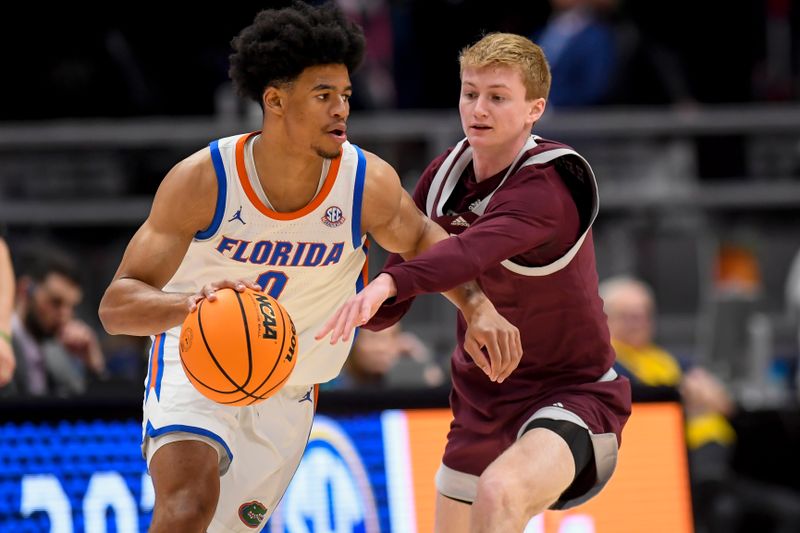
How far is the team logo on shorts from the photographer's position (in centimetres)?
484

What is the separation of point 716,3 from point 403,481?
21.4 feet

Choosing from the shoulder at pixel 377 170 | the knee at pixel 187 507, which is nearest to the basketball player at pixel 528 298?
the shoulder at pixel 377 170

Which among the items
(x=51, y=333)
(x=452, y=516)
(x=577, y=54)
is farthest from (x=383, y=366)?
(x=577, y=54)

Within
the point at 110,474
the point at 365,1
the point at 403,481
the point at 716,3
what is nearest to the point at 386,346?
the point at 403,481

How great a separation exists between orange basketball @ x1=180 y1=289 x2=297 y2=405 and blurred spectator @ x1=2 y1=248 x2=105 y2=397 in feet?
9.69

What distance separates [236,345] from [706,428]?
182 inches

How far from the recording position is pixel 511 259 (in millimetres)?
4816

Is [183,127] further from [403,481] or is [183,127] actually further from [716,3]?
[716,3]

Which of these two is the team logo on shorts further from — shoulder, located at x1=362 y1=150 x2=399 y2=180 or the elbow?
the elbow

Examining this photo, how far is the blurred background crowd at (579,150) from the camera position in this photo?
7.88 metres

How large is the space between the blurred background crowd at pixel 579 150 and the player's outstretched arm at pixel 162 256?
222 centimetres

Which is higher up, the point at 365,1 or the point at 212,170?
the point at 365,1

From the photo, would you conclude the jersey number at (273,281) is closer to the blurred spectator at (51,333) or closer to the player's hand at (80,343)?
the blurred spectator at (51,333)

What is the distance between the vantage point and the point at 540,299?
4.85 metres
